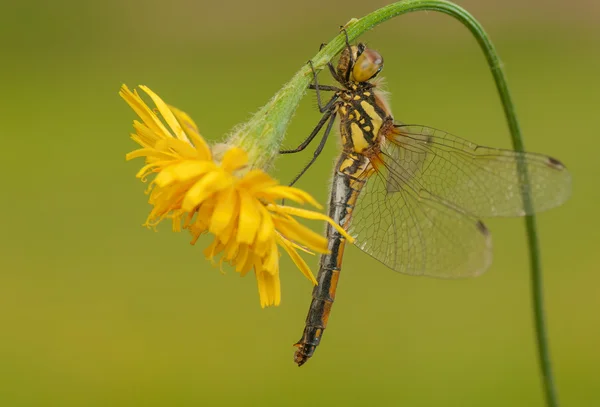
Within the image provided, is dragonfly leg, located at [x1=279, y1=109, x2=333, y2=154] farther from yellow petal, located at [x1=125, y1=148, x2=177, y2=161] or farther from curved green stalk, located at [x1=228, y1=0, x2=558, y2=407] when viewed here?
yellow petal, located at [x1=125, y1=148, x2=177, y2=161]

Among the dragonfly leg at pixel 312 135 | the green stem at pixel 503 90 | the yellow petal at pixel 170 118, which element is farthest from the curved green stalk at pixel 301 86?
the dragonfly leg at pixel 312 135

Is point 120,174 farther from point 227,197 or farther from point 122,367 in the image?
point 227,197

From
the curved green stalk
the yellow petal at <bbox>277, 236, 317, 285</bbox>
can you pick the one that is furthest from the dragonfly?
the yellow petal at <bbox>277, 236, 317, 285</bbox>

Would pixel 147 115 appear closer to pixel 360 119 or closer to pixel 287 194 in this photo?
pixel 287 194

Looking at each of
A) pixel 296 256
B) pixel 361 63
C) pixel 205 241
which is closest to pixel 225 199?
pixel 296 256

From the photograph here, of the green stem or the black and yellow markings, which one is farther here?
the black and yellow markings

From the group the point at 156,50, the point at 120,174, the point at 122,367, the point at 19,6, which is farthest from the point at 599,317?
the point at 19,6

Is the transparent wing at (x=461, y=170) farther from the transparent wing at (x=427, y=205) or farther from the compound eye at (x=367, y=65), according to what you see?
the compound eye at (x=367, y=65)
